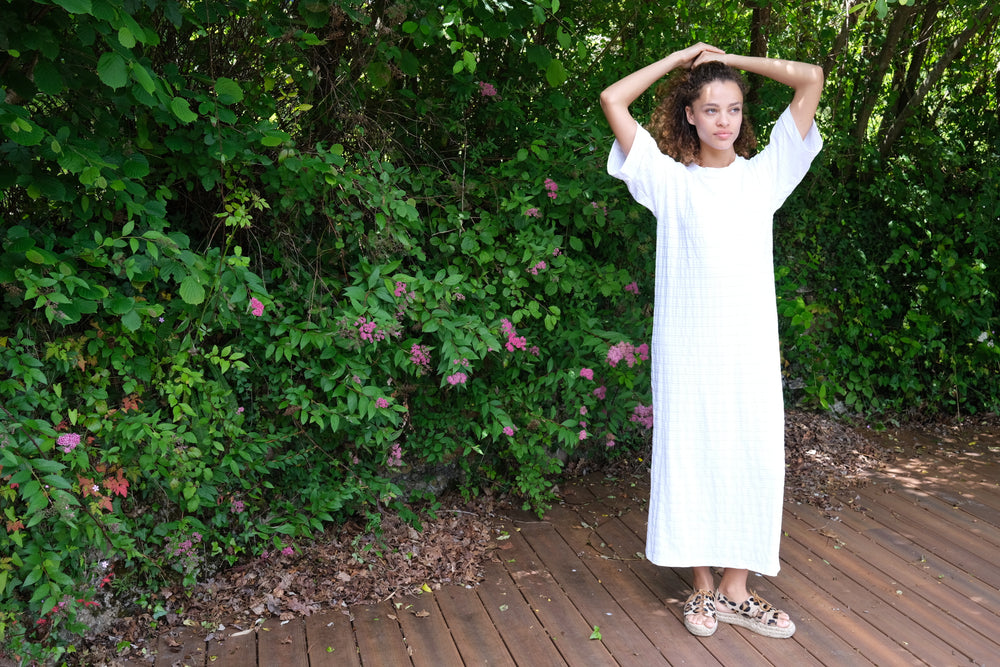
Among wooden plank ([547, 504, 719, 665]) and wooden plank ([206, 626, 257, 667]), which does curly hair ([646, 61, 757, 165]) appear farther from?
wooden plank ([206, 626, 257, 667])

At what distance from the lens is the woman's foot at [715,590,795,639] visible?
2.59 m

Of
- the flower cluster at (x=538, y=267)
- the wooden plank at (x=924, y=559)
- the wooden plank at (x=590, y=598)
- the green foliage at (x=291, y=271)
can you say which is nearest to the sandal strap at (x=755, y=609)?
the wooden plank at (x=590, y=598)

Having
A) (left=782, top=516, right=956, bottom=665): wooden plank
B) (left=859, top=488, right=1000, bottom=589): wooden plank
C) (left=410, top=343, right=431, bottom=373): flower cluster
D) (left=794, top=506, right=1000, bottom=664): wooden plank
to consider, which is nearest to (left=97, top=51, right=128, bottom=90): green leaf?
(left=410, top=343, right=431, bottom=373): flower cluster

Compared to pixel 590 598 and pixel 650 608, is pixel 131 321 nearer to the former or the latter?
pixel 590 598

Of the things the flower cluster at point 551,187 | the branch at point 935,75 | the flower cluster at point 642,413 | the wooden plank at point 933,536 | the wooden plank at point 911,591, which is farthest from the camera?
the branch at point 935,75

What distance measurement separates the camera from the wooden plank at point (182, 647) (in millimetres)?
2510

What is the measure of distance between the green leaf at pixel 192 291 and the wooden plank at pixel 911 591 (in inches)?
95.2

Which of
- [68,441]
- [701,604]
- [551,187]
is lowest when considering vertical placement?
[701,604]

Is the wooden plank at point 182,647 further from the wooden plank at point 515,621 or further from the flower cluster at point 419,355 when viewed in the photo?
the flower cluster at point 419,355

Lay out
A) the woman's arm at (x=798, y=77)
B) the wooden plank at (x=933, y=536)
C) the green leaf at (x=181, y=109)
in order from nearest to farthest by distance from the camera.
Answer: the green leaf at (x=181, y=109) → the woman's arm at (x=798, y=77) → the wooden plank at (x=933, y=536)

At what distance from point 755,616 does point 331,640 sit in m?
1.35

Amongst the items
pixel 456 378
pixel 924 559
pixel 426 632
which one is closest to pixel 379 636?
pixel 426 632

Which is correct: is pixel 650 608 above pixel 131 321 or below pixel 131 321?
below

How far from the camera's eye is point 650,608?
2.79 metres
